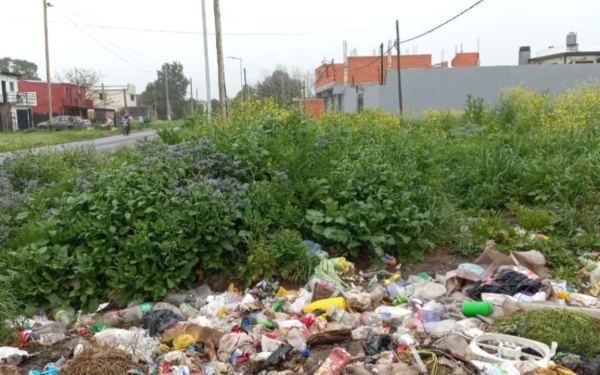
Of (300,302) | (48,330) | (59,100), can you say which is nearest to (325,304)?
(300,302)

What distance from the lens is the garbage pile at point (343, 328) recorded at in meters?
3.45

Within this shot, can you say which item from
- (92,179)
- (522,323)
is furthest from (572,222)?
(92,179)

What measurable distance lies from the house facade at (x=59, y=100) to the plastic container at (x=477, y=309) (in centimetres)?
5503

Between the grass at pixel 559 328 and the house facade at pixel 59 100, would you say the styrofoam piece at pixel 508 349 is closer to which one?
the grass at pixel 559 328

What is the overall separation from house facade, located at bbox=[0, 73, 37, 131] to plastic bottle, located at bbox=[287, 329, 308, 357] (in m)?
49.9

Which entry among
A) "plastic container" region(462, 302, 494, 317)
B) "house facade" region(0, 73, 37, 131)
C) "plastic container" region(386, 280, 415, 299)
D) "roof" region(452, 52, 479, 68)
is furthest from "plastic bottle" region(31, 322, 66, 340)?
"house facade" region(0, 73, 37, 131)

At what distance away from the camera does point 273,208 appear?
566 cm

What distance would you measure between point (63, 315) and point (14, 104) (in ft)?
168

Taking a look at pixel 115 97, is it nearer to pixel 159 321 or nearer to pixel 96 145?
pixel 96 145

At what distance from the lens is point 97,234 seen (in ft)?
17.0

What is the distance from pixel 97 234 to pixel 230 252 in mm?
1276

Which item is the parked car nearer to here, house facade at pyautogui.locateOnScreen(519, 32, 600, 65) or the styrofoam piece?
house facade at pyautogui.locateOnScreen(519, 32, 600, 65)

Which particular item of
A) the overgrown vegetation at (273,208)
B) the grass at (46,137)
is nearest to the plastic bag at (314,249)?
the overgrown vegetation at (273,208)

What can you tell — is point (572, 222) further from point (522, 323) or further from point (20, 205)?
point (20, 205)
